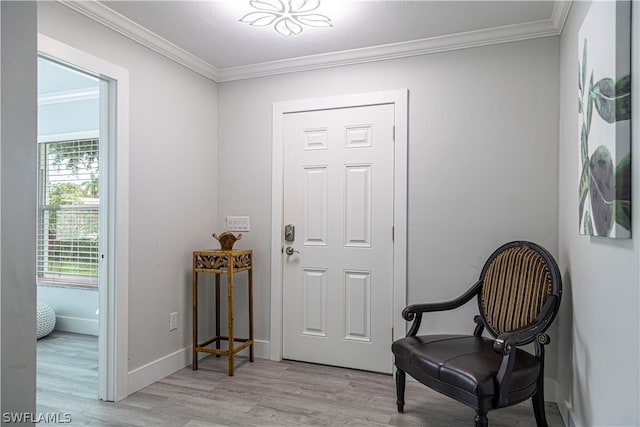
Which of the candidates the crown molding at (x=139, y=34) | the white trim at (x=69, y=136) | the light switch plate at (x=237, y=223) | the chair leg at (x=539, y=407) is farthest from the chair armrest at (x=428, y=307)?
the white trim at (x=69, y=136)

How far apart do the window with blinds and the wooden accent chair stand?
323 centimetres

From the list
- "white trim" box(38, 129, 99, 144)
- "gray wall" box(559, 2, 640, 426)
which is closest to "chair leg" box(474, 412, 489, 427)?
"gray wall" box(559, 2, 640, 426)

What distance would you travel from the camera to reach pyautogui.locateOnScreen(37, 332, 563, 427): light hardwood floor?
2330mm

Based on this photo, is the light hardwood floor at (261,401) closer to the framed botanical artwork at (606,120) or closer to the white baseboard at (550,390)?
the white baseboard at (550,390)

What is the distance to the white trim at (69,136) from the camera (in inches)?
163

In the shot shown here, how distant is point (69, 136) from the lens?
166 inches

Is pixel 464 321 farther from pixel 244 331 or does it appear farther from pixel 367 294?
pixel 244 331

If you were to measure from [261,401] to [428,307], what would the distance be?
116 centimetres

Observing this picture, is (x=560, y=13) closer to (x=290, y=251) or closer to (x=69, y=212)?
(x=290, y=251)

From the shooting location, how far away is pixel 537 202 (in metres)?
2.64

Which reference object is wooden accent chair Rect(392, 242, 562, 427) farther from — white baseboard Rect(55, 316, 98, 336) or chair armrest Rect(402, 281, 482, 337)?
white baseboard Rect(55, 316, 98, 336)

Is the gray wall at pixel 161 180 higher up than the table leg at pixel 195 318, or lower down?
higher up

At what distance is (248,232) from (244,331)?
803 mm

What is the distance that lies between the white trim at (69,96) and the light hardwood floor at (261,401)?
101 inches
